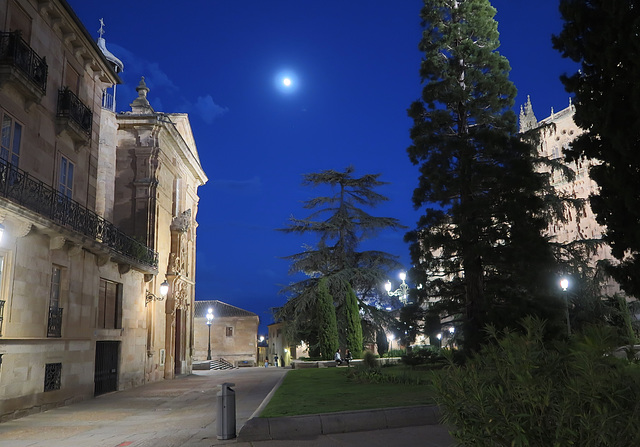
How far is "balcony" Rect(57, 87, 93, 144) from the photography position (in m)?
15.1

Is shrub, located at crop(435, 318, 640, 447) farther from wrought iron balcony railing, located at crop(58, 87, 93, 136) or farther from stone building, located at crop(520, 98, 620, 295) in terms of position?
stone building, located at crop(520, 98, 620, 295)

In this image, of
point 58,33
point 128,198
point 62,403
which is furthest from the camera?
point 128,198

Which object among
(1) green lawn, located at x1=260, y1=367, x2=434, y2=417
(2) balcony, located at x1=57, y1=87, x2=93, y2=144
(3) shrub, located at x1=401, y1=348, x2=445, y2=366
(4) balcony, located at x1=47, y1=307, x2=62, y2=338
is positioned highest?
(2) balcony, located at x1=57, y1=87, x2=93, y2=144

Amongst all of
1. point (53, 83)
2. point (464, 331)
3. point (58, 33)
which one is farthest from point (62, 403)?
point (464, 331)

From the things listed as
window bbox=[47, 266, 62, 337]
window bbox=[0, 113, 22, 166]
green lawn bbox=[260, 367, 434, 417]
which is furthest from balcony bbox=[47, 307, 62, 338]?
green lawn bbox=[260, 367, 434, 417]

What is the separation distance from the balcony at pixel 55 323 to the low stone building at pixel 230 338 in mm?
48210

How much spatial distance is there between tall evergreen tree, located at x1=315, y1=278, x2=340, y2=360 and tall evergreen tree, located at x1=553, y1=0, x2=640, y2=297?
65.1ft

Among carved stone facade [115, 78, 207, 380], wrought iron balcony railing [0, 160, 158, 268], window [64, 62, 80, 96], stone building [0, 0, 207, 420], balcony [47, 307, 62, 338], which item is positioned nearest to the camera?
wrought iron balcony railing [0, 160, 158, 268]

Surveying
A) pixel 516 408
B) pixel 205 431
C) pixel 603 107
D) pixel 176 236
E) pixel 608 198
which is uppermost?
pixel 176 236

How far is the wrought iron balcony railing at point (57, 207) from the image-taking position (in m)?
12.2

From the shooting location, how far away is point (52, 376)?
14039 millimetres

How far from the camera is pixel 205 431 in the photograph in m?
9.23

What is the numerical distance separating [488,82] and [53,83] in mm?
15269

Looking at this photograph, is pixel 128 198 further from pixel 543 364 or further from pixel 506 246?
pixel 543 364
